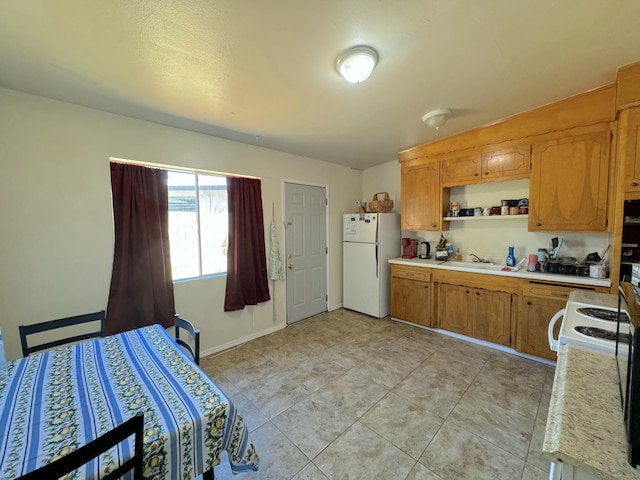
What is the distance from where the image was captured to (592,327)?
4.40 ft

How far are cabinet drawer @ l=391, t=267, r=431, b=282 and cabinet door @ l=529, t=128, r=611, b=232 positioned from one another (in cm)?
121

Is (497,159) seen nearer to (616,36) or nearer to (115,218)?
(616,36)

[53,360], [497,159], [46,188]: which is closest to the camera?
[53,360]

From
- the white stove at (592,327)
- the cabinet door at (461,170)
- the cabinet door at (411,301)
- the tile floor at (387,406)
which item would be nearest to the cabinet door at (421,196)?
the cabinet door at (461,170)

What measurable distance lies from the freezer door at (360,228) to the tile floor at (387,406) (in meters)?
1.44

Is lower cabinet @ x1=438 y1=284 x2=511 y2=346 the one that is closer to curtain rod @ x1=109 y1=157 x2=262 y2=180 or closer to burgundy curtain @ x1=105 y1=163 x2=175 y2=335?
curtain rod @ x1=109 y1=157 x2=262 y2=180

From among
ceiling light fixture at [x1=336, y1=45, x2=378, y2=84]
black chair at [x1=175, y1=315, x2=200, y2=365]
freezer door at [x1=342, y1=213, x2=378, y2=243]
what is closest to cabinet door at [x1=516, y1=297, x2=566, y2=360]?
freezer door at [x1=342, y1=213, x2=378, y2=243]

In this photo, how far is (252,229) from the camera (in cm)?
319

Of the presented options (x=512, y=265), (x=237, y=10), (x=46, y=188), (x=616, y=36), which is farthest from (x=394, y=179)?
(x=46, y=188)

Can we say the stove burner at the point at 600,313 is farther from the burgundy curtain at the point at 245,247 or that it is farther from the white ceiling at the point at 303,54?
the burgundy curtain at the point at 245,247

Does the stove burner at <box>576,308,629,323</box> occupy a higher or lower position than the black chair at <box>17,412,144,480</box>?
higher

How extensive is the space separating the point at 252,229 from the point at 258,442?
214 cm

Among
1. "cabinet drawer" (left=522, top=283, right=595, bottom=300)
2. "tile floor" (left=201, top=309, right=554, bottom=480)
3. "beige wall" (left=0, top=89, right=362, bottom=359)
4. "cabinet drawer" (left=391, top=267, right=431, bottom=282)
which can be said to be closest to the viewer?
"tile floor" (left=201, top=309, right=554, bottom=480)

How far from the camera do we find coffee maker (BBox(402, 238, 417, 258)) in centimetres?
385
